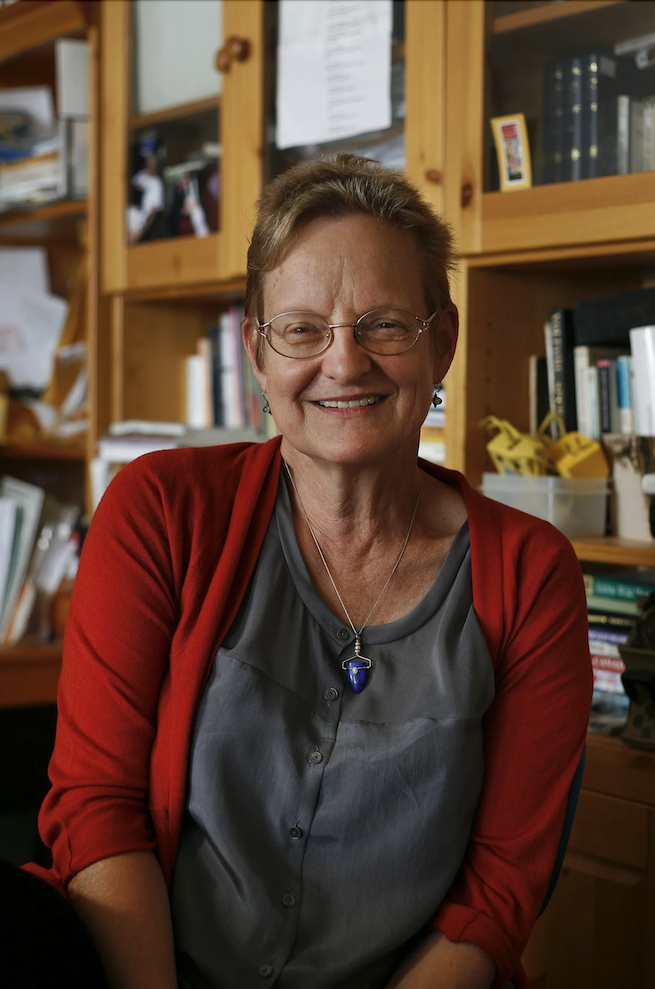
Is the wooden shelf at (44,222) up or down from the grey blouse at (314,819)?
up

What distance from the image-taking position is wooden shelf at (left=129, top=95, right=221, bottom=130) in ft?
6.90

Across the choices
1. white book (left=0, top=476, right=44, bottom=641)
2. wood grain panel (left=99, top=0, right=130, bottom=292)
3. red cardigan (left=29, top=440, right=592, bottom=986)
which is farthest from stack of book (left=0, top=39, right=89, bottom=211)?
red cardigan (left=29, top=440, right=592, bottom=986)

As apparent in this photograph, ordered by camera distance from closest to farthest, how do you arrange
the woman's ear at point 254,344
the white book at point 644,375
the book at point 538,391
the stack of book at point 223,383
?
the woman's ear at point 254,344 → the white book at point 644,375 → the book at point 538,391 → the stack of book at point 223,383

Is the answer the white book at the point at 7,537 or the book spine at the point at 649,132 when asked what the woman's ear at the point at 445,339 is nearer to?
the book spine at the point at 649,132

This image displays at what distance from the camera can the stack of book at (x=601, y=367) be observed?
62.5 inches

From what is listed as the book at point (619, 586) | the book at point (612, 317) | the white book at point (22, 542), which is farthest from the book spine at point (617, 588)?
the white book at point (22, 542)

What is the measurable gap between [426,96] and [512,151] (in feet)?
0.64

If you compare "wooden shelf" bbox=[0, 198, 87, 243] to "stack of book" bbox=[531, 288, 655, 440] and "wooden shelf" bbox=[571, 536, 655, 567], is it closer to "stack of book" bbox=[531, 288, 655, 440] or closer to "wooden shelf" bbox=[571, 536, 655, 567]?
"stack of book" bbox=[531, 288, 655, 440]

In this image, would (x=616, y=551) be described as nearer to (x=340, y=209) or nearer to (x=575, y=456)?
(x=575, y=456)

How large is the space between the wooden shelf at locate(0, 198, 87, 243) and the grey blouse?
171 cm

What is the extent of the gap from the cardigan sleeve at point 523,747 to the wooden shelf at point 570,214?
0.60 m

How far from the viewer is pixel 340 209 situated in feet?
3.81

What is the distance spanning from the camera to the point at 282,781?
3.54ft

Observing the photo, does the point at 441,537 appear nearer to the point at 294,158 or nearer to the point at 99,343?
the point at 294,158
